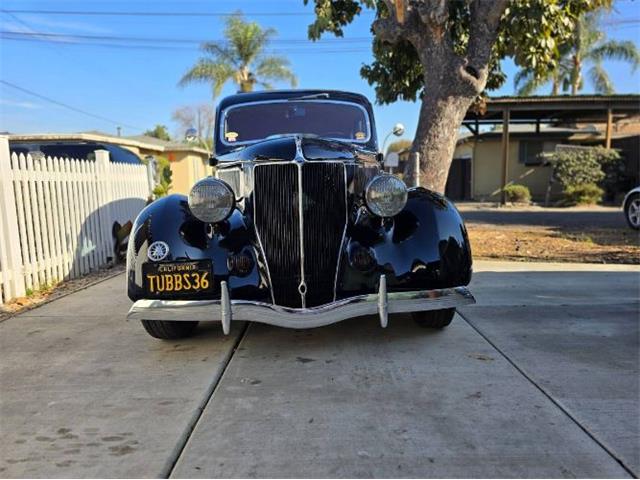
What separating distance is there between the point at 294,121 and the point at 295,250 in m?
2.06

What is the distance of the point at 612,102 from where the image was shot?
18.7 metres

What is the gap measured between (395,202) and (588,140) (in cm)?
2225

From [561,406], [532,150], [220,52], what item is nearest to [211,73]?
[220,52]

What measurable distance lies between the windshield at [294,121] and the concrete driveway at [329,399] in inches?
77.3

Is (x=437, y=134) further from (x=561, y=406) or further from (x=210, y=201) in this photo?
(x=561, y=406)

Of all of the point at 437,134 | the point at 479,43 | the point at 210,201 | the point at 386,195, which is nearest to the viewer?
the point at 210,201

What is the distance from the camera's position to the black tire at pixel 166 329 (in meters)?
3.83

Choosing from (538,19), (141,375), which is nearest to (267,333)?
(141,375)

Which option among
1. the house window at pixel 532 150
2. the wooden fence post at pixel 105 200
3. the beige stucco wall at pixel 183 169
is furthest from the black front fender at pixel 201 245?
the beige stucco wall at pixel 183 169

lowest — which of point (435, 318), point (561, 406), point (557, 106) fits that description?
point (561, 406)

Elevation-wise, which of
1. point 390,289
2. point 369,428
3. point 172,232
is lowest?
point 369,428

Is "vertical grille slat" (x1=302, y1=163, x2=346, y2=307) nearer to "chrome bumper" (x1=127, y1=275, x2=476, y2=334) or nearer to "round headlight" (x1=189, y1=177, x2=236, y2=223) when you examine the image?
"chrome bumper" (x1=127, y1=275, x2=476, y2=334)

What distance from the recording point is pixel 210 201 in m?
3.49

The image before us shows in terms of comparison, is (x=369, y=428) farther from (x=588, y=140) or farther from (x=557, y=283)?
(x=588, y=140)
